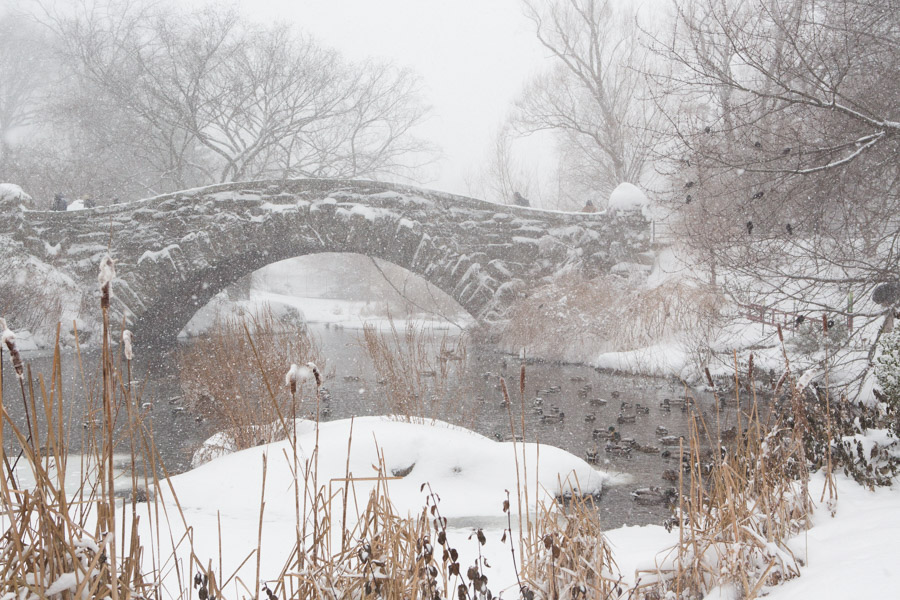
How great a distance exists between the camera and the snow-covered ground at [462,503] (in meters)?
1.91

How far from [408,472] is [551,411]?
2.92 m

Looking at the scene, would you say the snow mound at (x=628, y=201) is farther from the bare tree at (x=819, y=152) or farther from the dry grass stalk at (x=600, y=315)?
the bare tree at (x=819, y=152)

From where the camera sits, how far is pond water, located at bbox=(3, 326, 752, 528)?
4863mm

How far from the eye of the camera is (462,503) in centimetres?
386

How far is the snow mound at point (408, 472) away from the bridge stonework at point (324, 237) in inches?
330

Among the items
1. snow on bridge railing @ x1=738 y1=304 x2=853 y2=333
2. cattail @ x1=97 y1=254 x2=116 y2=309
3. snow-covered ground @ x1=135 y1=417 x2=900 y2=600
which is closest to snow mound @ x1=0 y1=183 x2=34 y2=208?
snow-covered ground @ x1=135 y1=417 x2=900 y2=600

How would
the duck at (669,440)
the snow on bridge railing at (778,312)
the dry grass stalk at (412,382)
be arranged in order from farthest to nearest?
the duck at (669,440)
the dry grass stalk at (412,382)
the snow on bridge railing at (778,312)

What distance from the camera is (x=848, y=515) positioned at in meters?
2.68

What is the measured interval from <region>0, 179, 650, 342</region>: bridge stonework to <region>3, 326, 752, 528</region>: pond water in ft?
8.18

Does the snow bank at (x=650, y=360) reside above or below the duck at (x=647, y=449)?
above

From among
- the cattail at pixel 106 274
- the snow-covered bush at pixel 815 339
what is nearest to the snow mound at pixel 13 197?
the snow-covered bush at pixel 815 339

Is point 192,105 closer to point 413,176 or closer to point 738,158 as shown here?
point 413,176

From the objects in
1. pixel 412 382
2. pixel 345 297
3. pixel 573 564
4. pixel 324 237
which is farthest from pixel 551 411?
pixel 345 297

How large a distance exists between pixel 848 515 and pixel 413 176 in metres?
20.1
